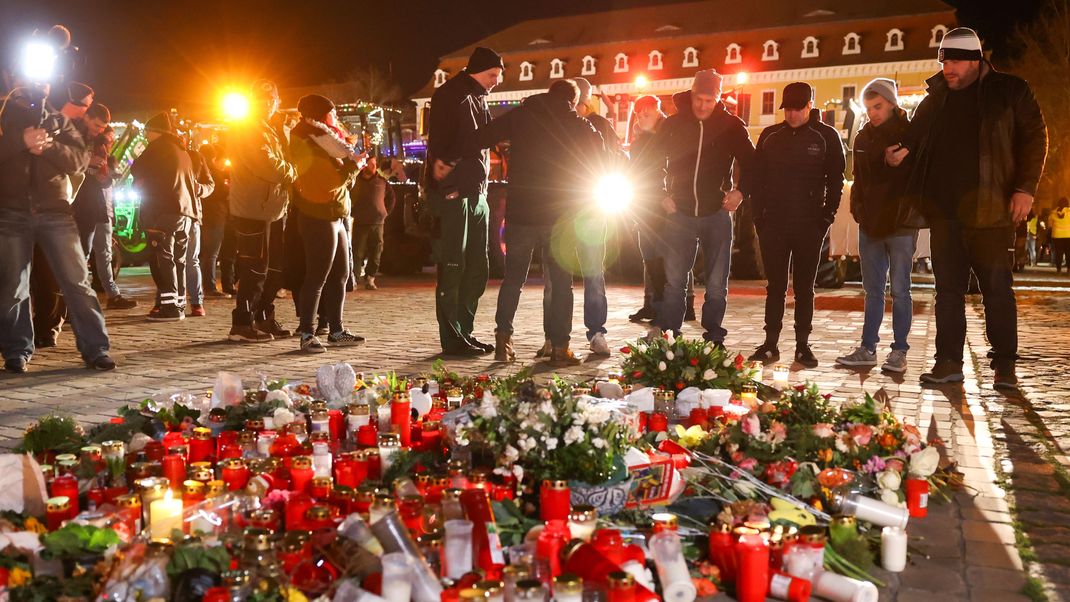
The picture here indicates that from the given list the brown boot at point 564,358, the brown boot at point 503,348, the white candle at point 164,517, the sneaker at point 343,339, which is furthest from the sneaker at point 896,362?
the white candle at point 164,517

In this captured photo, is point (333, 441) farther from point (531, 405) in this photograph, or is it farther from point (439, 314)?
point (439, 314)

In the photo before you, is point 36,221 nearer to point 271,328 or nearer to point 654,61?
point 271,328

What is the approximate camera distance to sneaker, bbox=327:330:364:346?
7988 millimetres

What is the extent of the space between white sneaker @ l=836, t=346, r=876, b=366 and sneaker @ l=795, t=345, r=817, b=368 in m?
0.20

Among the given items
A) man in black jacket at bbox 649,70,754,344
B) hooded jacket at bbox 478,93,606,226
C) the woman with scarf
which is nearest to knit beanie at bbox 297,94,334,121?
the woman with scarf

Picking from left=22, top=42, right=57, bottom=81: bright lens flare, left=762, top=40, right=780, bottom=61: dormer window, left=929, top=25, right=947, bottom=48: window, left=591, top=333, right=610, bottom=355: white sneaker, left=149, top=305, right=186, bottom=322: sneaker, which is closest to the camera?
left=22, top=42, right=57, bottom=81: bright lens flare

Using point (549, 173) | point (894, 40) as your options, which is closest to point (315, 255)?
point (549, 173)

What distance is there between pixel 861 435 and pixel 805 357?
337 cm

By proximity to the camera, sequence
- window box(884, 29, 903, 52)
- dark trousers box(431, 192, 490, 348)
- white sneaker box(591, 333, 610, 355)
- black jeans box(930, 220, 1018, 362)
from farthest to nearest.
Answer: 1. window box(884, 29, 903, 52)
2. white sneaker box(591, 333, 610, 355)
3. dark trousers box(431, 192, 490, 348)
4. black jeans box(930, 220, 1018, 362)

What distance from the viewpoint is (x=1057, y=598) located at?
2828 millimetres

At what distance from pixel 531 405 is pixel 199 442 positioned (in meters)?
1.48

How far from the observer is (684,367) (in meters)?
5.23

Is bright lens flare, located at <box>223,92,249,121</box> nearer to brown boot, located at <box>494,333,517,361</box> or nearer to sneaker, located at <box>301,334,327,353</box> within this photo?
sneaker, located at <box>301,334,327,353</box>

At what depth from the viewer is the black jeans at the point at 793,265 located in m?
7.13
